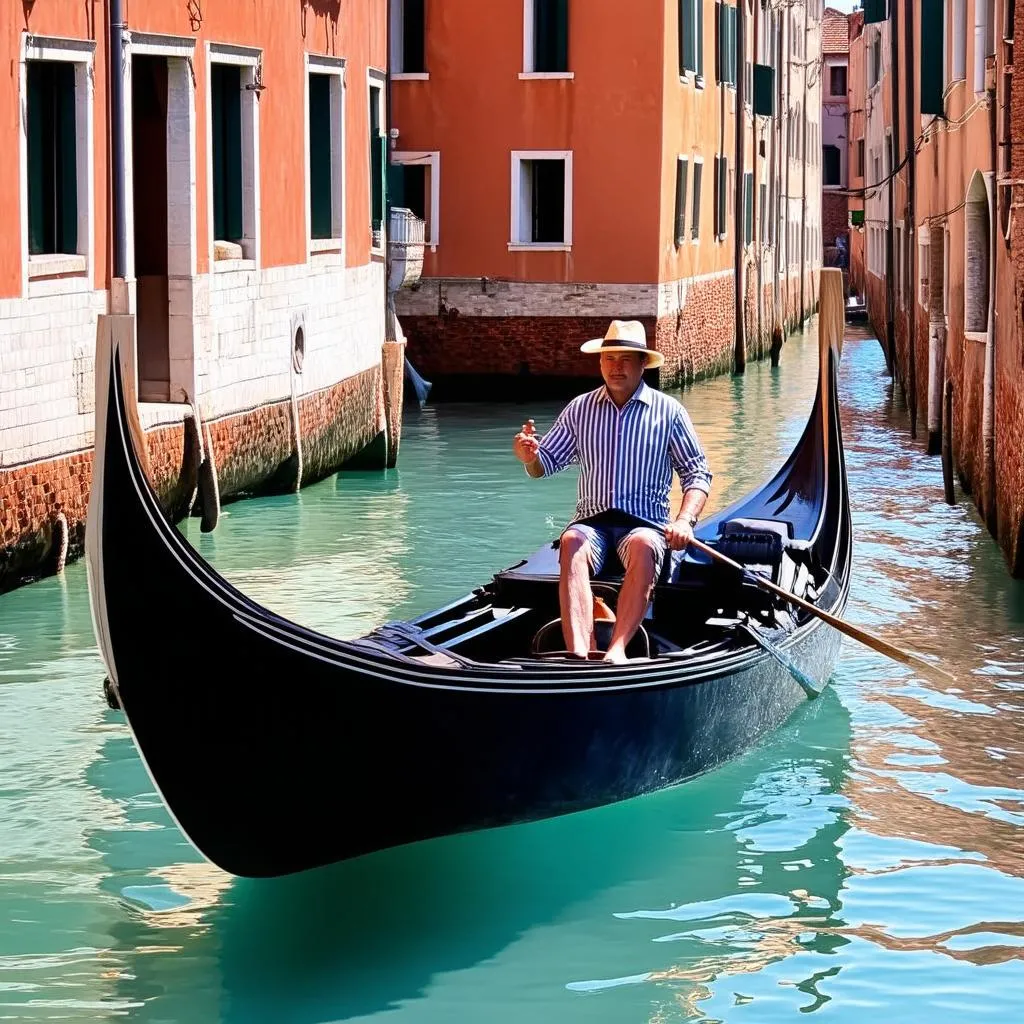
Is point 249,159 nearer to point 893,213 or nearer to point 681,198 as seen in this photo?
point 681,198

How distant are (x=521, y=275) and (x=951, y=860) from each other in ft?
49.2

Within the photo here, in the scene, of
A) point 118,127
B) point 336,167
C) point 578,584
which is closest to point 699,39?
point 336,167

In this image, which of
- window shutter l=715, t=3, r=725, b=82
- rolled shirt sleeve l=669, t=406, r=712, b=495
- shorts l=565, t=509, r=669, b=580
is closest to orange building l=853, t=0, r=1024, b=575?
rolled shirt sleeve l=669, t=406, r=712, b=495

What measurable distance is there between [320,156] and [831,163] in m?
40.9

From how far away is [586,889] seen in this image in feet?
18.5

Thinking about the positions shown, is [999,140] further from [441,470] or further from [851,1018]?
[851,1018]

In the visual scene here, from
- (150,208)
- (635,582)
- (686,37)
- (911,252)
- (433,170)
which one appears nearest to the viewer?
(635,582)

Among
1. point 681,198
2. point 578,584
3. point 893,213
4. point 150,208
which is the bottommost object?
point 578,584

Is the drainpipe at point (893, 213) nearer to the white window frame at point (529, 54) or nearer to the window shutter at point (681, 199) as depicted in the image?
the window shutter at point (681, 199)

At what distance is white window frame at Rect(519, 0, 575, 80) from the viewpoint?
20.1 metres

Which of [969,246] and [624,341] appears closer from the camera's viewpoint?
[624,341]

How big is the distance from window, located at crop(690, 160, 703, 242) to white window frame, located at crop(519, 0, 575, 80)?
2970mm

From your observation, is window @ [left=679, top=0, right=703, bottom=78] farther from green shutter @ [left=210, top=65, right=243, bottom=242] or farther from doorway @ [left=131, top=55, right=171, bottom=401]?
green shutter @ [left=210, top=65, right=243, bottom=242]

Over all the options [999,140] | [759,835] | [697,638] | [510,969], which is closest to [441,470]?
[999,140]
